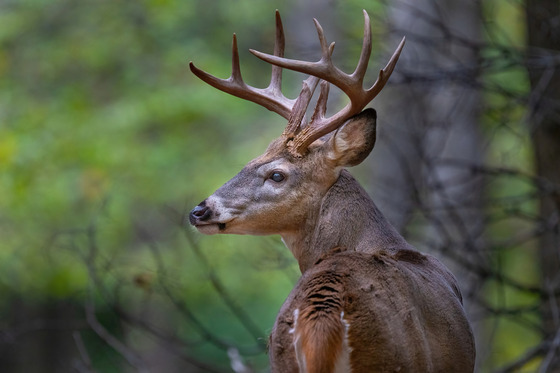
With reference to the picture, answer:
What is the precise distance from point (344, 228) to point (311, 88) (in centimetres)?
95

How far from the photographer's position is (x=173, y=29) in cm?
1502

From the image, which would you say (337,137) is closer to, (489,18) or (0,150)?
(489,18)

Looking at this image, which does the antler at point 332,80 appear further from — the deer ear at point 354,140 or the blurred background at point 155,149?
the blurred background at point 155,149

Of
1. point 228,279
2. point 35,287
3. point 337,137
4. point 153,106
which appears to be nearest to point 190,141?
point 153,106

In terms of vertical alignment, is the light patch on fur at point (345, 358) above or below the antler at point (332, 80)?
below

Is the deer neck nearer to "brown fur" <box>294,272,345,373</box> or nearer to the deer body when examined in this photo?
the deer body

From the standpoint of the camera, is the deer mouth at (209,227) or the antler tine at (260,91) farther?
the antler tine at (260,91)

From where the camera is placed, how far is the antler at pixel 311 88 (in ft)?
14.7

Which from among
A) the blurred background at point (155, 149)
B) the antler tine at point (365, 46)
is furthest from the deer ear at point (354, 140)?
the blurred background at point (155, 149)

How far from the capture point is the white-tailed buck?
355 cm

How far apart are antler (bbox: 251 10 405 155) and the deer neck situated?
290mm

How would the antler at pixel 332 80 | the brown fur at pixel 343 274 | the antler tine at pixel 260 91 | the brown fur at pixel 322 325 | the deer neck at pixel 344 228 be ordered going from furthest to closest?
the antler tine at pixel 260 91 → the deer neck at pixel 344 228 → the antler at pixel 332 80 → the brown fur at pixel 343 274 → the brown fur at pixel 322 325

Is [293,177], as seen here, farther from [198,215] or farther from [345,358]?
[345,358]

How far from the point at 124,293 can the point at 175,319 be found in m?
1.65
